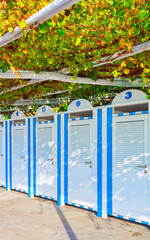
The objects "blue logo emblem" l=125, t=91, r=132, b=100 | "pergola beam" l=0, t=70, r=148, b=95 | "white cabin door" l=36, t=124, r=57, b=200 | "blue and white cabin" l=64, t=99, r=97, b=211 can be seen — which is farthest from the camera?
"white cabin door" l=36, t=124, r=57, b=200

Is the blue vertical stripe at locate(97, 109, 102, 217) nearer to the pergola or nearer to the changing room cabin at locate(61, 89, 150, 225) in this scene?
the changing room cabin at locate(61, 89, 150, 225)

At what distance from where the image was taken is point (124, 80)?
5.84 m

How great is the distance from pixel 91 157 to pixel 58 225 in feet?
5.01

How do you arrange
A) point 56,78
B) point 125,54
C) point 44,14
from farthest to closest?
point 56,78
point 125,54
point 44,14

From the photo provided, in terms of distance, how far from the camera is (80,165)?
5.96 m

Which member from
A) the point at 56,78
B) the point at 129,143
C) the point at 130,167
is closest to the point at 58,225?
the point at 130,167

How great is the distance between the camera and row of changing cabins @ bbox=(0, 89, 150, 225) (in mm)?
4926

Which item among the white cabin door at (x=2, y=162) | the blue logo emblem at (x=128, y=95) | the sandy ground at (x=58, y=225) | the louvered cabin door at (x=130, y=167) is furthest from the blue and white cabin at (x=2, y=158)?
the blue logo emblem at (x=128, y=95)

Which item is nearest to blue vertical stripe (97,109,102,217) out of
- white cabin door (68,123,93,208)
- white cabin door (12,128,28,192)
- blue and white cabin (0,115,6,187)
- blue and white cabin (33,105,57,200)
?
white cabin door (68,123,93,208)

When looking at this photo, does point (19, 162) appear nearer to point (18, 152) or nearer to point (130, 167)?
point (18, 152)

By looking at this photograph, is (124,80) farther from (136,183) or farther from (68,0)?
(68,0)

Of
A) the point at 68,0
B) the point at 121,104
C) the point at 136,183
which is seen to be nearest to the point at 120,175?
the point at 136,183

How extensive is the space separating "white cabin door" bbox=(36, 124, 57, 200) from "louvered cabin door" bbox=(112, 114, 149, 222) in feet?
6.12

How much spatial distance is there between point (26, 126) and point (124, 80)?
3.10 m
